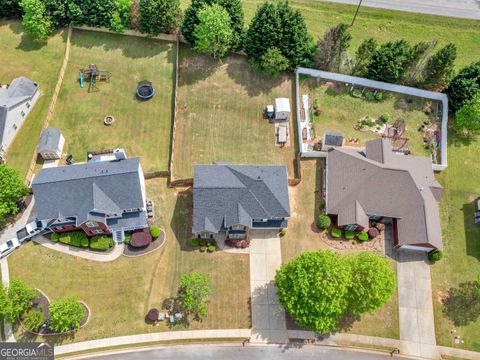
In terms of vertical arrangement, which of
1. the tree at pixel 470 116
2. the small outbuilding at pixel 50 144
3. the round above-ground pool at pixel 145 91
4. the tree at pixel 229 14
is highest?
the tree at pixel 229 14

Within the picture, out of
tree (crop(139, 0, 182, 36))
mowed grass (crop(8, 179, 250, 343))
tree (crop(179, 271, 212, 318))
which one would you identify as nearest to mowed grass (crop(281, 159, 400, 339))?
mowed grass (crop(8, 179, 250, 343))

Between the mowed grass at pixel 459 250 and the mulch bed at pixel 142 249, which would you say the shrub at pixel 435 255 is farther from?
the mulch bed at pixel 142 249

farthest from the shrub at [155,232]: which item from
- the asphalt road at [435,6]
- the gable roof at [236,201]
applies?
the asphalt road at [435,6]

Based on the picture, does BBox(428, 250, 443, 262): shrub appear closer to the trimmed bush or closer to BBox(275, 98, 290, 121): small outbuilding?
BBox(275, 98, 290, 121): small outbuilding

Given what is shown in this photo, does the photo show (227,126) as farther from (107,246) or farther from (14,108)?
(14,108)

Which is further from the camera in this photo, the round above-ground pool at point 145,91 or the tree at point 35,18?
the tree at point 35,18

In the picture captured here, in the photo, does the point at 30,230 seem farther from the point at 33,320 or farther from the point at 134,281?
the point at 134,281

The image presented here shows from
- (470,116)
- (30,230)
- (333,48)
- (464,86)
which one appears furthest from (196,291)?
(464,86)
